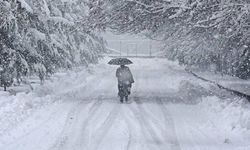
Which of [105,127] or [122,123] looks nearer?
[105,127]

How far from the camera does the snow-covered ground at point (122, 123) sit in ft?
36.8

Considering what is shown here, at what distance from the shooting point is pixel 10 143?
11195 millimetres

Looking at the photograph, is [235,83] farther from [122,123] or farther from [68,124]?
[68,124]

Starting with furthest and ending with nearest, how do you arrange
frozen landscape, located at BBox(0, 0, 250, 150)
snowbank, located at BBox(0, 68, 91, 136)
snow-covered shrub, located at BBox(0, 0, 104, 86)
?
snow-covered shrub, located at BBox(0, 0, 104, 86) → snowbank, located at BBox(0, 68, 91, 136) → frozen landscape, located at BBox(0, 0, 250, 150)

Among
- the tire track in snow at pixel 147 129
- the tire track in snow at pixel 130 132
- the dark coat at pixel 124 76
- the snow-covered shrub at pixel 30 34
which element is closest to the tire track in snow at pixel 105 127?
the tire track in snow at pixel 130 132

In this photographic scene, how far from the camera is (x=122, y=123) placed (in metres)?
14.1

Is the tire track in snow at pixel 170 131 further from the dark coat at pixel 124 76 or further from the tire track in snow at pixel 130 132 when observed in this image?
the dark coat at pixel 124 76

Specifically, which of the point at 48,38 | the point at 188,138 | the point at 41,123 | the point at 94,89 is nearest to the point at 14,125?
the point at 41,123

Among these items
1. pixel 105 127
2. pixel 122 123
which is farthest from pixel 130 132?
pixel 122 123

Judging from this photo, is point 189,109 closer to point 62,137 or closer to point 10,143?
point 62,137

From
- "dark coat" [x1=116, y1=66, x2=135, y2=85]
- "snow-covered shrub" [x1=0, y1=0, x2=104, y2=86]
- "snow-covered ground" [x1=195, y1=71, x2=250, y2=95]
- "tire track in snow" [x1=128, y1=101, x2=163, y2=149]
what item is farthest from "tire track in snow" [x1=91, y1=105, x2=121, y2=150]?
"snow-covered ground" [x1=195, y1=71, x2=250, y2=95]

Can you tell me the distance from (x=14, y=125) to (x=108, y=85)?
628 inches

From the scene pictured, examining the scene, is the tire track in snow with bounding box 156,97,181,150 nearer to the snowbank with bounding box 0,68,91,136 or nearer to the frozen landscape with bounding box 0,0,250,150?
the frozen landscape with bounding box 0,0,250,150

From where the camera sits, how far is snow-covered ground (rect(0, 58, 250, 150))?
1120 centimetres
